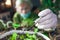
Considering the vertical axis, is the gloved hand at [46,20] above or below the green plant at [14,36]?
above

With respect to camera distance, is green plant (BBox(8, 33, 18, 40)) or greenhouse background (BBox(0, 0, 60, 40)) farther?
greenhouse background (BBox(0, 0, 60, 40))

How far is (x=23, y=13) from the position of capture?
0.73 m

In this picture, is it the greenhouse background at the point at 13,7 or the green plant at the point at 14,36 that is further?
the greenhouse background at the point at 13,7

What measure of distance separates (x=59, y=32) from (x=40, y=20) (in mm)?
124

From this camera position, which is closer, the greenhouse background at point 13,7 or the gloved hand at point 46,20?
the gloved hand at point 46,20

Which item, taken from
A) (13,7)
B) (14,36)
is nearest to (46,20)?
(14,36)

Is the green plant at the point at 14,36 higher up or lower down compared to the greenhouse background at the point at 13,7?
lower down

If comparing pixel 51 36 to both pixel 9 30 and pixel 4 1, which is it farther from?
pixel 4 1

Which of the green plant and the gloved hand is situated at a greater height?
the gloved hand

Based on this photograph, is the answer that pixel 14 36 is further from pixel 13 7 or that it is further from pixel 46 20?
pixel 13 7

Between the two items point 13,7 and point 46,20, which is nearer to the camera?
point 46,20

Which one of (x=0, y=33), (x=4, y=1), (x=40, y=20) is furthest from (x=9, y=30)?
(x=4, y=1)

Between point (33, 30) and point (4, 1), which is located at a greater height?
point (4, 1)

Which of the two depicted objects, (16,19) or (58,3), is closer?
(16,19)
